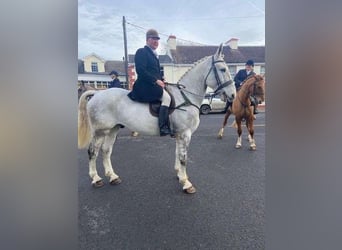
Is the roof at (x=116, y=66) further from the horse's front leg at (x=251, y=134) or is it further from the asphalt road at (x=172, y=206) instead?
the horse's front leg at (x=251, y=134)

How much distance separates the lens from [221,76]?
1.95 m

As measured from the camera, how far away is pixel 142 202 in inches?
72.8

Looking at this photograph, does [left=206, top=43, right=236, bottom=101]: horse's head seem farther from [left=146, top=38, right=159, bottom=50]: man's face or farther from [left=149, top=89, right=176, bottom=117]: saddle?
[left=146, top=38, right=159, bottom=50]: man's face

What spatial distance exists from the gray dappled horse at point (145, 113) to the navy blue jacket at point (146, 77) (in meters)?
0.12

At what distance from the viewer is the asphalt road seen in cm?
141

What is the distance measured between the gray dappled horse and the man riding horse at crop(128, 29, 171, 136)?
9 cm

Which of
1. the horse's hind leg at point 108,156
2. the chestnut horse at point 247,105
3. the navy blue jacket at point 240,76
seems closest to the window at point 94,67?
the horse's hind leg at point 108,156

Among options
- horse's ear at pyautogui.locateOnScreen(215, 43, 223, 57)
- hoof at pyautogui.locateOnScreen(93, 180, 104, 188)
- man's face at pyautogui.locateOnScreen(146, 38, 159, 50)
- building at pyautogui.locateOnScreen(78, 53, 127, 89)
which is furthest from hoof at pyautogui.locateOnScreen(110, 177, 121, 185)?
horse's ear at pyautogui.locateOnScreen(215, 43, 223, 57)

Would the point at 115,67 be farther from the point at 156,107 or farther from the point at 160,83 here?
the point at 156,107

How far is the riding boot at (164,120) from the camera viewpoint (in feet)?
6.55

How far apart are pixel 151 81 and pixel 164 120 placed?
452 millimetres
